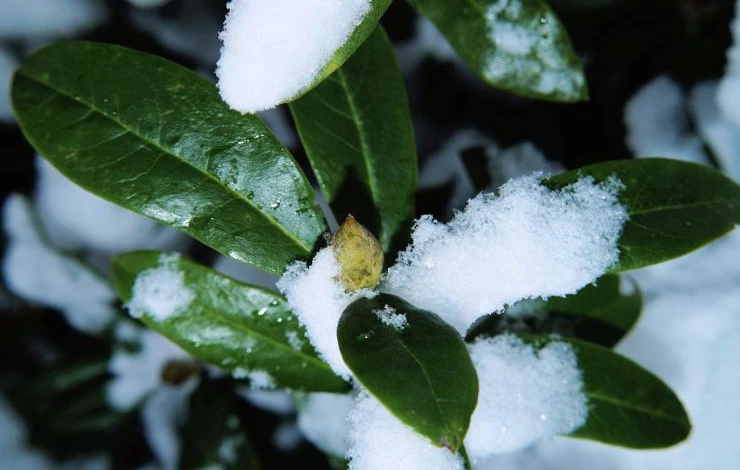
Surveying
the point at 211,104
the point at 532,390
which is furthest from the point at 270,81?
the point at 532,390

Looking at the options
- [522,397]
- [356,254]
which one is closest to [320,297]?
[356,254]

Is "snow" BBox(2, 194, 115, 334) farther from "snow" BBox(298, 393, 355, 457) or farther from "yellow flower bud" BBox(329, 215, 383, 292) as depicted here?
"yellow flower bud" BBox(329, 215, 383, 292)

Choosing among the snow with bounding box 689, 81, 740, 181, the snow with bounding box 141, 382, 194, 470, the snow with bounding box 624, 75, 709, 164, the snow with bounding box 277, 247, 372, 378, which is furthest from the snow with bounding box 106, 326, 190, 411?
the snow with bounding box 689, 81, 740, 181

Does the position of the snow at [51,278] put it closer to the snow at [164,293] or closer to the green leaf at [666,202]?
the snow at [164,293]

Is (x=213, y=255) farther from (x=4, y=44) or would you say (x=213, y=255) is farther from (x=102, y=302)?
(x=4, y=44)

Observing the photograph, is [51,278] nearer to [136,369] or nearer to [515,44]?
[136,369]

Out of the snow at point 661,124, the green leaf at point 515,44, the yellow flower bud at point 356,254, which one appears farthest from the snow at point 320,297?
the snow at point 661,124
